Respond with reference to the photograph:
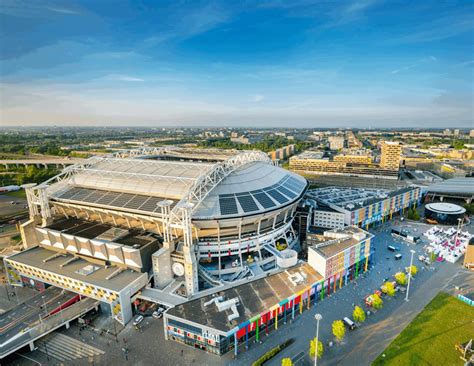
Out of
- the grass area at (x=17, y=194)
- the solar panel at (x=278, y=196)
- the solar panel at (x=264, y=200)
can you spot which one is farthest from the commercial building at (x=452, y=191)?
the grass area at (x=17, y=194)

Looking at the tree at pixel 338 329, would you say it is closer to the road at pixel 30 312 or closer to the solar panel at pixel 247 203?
the solar panel at pixel 247 203

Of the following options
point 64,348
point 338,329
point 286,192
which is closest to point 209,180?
point 286,192

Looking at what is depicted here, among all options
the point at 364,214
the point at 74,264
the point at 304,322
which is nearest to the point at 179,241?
the point at 74,264

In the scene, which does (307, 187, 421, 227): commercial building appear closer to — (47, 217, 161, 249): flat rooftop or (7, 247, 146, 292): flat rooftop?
(47, 217, 161, 249): flat rooftop

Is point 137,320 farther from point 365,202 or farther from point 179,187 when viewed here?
point 365,202

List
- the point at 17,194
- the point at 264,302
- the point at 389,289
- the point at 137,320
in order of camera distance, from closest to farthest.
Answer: the point at 264,302 → the point at 137,320 → the point at 389,289 → the point at 17,194

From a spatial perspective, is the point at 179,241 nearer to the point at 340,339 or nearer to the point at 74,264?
the point at 74,264
